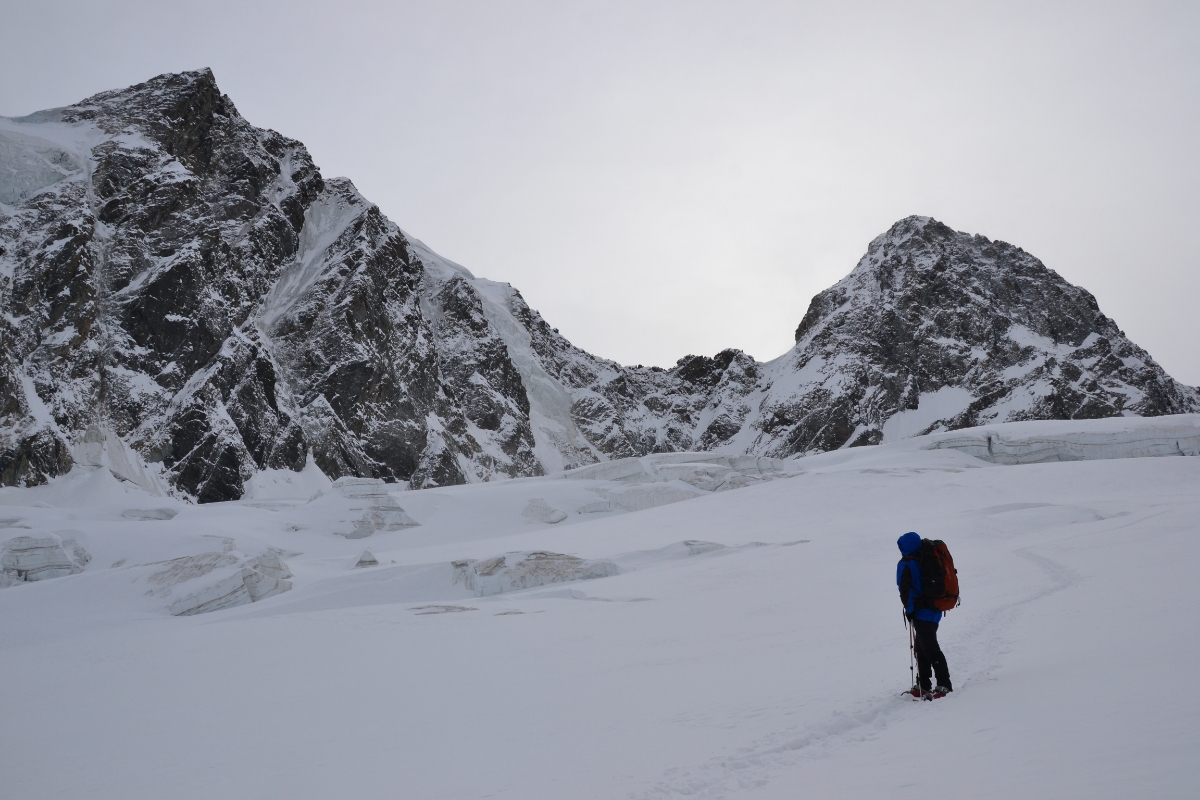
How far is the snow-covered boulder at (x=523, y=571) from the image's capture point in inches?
859

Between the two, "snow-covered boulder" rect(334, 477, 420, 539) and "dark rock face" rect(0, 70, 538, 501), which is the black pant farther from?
"dark rock face" rect(0, 70, 538, 501)

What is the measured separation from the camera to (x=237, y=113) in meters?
108

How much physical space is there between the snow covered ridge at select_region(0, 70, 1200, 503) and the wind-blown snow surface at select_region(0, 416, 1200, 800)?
78.8 ft

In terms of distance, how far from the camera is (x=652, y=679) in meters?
9.98

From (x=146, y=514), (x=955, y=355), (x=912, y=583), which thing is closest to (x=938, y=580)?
(x=912, y=583)

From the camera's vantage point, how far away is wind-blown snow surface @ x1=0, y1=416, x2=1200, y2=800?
18.7 ft

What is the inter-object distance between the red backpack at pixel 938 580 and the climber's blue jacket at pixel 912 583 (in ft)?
0.17

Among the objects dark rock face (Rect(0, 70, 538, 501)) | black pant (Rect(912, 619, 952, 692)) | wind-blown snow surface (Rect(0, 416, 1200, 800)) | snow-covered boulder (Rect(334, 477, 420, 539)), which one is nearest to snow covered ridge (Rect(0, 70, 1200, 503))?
dark rock face (Rect(0, 70, 538, 501))

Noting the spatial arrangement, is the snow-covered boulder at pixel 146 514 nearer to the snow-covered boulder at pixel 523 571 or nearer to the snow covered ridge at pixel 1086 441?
the snow-covered boulder at pixel 523 571

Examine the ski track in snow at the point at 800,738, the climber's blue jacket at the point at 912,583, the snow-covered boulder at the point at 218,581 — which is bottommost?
the snow-covered boulder at the point at 218,581

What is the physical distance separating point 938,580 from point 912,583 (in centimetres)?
24

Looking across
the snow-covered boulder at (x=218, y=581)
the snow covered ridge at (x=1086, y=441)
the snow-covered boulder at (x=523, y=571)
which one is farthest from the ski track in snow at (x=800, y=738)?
the snow covered ridge at (x=1086, y=441)

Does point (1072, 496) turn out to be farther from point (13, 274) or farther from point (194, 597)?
point (13, 274)

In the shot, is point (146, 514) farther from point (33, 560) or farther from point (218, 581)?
point (218, 581)
